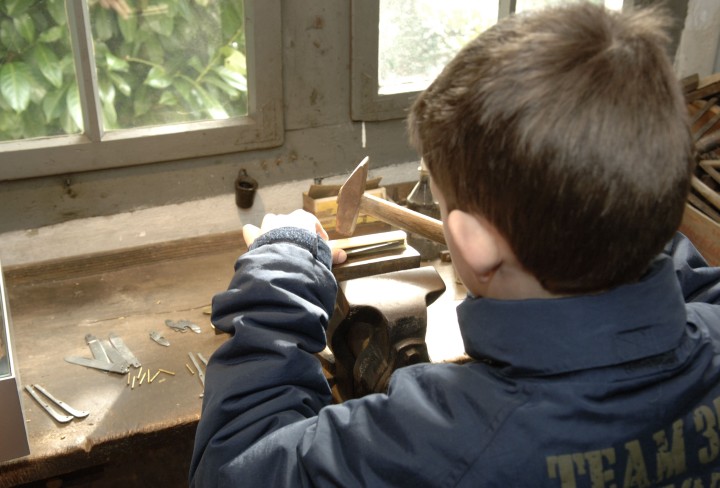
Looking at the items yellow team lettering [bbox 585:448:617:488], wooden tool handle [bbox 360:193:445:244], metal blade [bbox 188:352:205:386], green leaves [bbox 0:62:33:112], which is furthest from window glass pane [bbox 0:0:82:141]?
yellow team lettering [bbox 585:448:617:488]

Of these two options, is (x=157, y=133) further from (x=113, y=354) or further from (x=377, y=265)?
(x=377, y=265)

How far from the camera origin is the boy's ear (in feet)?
2.71

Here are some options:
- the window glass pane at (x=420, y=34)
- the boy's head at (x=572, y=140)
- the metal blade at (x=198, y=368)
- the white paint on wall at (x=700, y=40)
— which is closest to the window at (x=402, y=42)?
the window glass pane at (x=420, y=34)

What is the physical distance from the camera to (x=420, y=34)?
7.33 ft

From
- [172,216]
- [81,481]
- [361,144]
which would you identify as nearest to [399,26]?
[361,144]

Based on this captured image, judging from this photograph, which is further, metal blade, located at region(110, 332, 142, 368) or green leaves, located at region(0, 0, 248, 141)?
green leaves, located at region(0, 0, 248, 141)

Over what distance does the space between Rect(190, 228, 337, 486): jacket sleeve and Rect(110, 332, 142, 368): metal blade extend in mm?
551

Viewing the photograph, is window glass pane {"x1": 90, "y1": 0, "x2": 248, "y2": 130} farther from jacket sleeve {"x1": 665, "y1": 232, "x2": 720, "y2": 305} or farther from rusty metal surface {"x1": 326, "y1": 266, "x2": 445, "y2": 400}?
jacket sleeve {"x1": 665, "y1": 232, "x2": 720, "y2": 305}

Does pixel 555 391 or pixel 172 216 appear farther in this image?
pixel 172 216

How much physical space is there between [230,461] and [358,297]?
537 millimetres

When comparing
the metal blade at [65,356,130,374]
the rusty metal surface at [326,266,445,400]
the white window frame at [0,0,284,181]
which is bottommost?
the metal blade at [65,356,130,374]

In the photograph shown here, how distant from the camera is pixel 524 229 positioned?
2.59 ft

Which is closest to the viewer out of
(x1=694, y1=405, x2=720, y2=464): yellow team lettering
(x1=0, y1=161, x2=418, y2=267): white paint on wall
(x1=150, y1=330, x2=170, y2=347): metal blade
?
(x1=694, y1=405, x2=720, y2=464): yellow team lettering

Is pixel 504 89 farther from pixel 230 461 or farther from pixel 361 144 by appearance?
pixel 361 144
